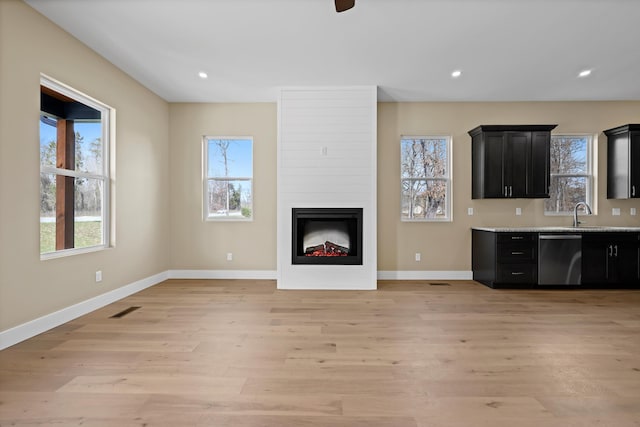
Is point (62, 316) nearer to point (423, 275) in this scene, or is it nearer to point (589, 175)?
point (423, 275)

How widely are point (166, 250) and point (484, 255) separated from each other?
478 cm

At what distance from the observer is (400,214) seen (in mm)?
5570

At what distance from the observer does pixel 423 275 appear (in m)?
5.53

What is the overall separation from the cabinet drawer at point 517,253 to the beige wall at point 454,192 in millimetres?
693

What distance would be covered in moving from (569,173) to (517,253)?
1732mm

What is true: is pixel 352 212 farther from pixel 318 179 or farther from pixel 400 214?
pixel 400 214

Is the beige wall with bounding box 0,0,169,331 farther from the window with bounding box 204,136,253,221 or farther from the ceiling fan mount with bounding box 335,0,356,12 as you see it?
the ceiling fan mount with bounding box 335,0,356,12

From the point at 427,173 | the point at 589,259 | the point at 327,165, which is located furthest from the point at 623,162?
the point at 327,165

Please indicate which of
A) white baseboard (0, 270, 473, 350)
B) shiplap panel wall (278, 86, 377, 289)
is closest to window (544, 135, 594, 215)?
white baseboard (0, 270, 473, 350)

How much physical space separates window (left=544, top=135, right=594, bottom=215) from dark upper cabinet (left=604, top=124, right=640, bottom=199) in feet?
0.78

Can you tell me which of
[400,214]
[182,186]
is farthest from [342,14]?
[182,186]

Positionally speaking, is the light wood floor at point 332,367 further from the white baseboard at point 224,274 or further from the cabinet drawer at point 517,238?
the white baseboard at point 224,274

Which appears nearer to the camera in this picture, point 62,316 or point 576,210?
point 62,316

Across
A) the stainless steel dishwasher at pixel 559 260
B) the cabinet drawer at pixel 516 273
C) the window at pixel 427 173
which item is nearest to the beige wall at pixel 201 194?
the window at pixel 427 173
